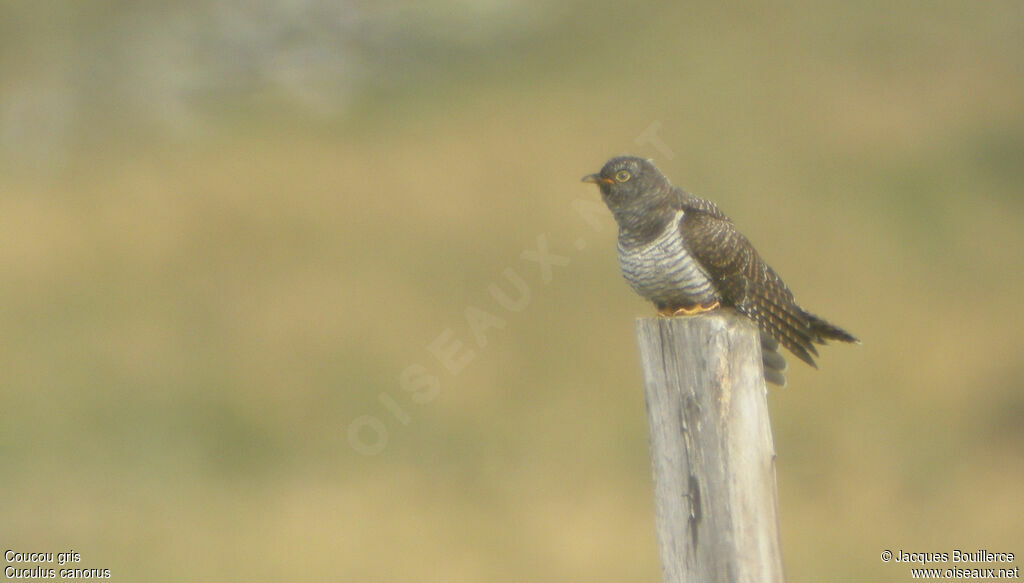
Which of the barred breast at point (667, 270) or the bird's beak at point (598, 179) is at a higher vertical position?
the bird's beak at point (598, 179)

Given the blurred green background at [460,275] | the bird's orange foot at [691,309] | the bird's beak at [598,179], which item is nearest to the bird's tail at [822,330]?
the bird's orange foot at [691,309]

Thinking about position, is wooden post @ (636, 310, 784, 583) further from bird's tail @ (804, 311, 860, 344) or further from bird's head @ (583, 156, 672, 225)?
bird's head @ (583, 156, 672, 225)

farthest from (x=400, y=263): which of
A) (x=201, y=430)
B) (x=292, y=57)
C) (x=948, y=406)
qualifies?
(x=948, y=406)

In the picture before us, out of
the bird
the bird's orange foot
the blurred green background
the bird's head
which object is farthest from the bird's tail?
the blurred green background

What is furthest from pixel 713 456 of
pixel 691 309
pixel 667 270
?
pixel 691 309

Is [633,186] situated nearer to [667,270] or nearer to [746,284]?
[667,270]

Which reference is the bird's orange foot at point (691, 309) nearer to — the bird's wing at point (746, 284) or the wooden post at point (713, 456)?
the bird's wing at point (746, 284)
